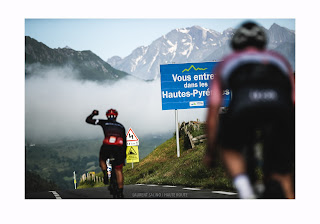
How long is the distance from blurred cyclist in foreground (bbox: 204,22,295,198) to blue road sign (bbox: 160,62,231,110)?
512 centimetres

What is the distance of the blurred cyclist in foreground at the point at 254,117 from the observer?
3.69 metres

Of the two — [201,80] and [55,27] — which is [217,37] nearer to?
[201,80]

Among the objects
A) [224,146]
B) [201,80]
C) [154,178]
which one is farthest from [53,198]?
[224,146]

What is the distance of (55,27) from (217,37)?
125 inches

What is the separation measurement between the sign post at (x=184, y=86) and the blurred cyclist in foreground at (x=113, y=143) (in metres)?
2.01

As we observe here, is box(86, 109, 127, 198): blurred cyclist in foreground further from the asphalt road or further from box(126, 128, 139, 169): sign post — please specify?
box(126, 128, 139, 169): sign post

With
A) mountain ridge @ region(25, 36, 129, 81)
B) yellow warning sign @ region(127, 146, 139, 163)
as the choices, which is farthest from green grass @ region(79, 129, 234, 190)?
mountain ridge @ region(25, 36, 129, 81)

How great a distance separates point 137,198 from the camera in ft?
26.1

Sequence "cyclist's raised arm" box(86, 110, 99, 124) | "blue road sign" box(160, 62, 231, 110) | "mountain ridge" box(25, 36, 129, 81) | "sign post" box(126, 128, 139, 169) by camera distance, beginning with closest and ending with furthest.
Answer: "cyclist's raised arm" box(86, 110, 99, 124) < "mountain ridge" box(25, 36, 129, 81) < "sign post" box(126, 128, 139, 169) < "blue road sign" box(160, 62, 231, 110)

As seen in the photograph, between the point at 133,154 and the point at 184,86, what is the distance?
2.08m

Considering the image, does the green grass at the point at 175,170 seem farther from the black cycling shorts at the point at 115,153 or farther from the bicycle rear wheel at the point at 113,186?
the black cycling shorts at the point at 115,153

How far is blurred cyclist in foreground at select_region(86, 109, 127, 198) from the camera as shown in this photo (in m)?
7.27

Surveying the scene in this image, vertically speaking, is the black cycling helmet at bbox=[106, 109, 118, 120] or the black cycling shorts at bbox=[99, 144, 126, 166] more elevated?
the black cycling helmet at bbox=[106, 109, 118, 120]

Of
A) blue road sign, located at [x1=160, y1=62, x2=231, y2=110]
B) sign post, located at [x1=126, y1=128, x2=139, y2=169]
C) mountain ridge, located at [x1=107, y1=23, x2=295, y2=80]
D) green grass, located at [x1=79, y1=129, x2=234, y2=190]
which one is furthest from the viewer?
blue road sign, located at [x1=160, y1=62, x2=231, y2=110]
